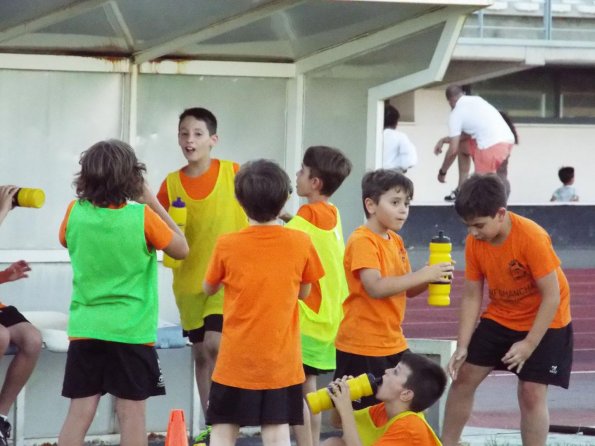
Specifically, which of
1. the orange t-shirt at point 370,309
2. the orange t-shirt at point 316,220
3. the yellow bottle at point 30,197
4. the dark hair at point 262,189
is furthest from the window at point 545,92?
the dark hair at point 262,189

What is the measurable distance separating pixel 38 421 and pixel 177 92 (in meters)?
2.02

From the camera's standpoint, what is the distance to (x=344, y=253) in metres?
6.59

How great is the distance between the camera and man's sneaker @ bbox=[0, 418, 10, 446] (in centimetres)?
650

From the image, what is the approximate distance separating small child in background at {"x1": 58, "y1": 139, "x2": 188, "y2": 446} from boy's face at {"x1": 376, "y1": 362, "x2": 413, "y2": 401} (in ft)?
3.08

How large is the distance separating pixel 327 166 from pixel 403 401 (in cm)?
134

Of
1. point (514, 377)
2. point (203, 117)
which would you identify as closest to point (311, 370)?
point (203, 117)

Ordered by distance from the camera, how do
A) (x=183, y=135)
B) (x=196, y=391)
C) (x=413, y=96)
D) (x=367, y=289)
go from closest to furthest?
(x=367, y=289)
(x=183, y=135)
(x=196, y=391)
(x=413, y=96)

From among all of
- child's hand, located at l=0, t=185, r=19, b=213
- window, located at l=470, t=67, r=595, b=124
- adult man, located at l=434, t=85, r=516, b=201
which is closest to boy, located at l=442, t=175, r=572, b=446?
child's hand, located at l=0, t=185, r=19, b=213

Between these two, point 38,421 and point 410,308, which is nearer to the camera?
point 38,421

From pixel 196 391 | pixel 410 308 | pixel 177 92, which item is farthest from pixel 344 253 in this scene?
pixel 410 308

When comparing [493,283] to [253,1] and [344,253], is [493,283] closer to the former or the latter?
[344,253]

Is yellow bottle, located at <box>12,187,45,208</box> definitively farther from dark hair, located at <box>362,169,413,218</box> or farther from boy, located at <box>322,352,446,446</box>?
boy, located at <box>322,352,446,446</box>

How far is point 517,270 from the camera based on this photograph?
6570mm

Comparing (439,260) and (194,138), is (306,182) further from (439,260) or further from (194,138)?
(439,260)
